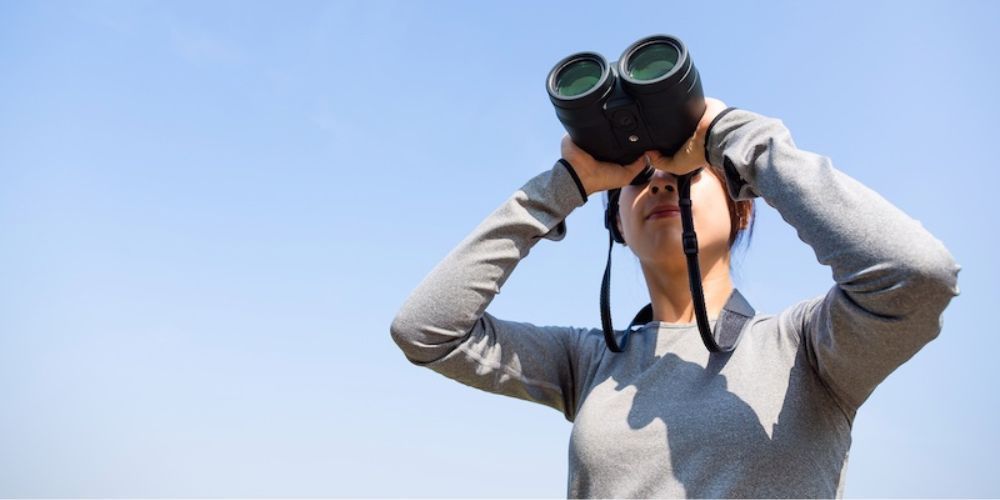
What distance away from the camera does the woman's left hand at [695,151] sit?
1572mm

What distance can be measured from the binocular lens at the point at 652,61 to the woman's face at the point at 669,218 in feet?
0.75

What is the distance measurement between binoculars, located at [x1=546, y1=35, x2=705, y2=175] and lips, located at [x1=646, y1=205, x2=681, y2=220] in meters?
0.11

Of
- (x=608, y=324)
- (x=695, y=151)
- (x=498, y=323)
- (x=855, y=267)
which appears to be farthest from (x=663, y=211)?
(x=855, y=267)

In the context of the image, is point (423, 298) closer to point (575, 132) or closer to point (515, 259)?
point (515, 259)

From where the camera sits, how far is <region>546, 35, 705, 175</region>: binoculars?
1521mm

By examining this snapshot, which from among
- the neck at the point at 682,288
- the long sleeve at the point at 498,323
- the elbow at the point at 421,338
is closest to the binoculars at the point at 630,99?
the long sleeve at the point at 498,323

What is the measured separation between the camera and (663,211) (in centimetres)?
167

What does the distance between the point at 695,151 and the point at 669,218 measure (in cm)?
15

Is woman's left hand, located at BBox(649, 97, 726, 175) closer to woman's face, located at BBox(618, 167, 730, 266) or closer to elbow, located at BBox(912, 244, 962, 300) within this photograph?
woman's face, located at BBox(618, 167, 730, 266)

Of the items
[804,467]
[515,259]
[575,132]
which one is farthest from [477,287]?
[804,467]

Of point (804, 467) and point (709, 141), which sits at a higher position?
point (709, 141)

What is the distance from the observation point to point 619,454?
4.53 feet

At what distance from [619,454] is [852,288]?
47 cm

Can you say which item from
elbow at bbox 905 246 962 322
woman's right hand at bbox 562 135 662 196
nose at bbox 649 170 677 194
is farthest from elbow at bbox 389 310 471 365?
elbow at bbox 905 246 962 322
